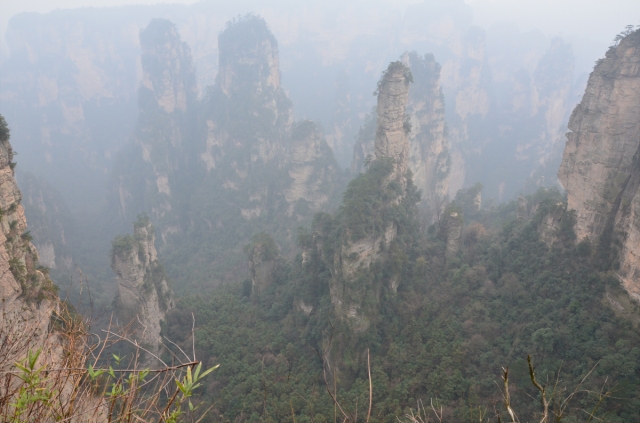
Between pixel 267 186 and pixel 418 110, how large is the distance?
18.6 m

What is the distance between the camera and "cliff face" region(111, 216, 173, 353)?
860 inches

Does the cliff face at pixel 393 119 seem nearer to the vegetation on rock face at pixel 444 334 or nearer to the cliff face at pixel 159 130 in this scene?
the vegetation on rock face at pixel 444 334

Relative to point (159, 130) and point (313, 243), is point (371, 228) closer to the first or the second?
point (313, 243)

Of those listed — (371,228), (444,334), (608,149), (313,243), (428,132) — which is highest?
(608,149)

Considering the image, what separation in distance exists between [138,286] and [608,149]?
22.1 metres

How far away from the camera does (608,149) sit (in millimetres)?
17844

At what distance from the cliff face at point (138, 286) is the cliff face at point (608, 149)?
800 inches

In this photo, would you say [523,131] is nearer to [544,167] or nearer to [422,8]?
[544,167]

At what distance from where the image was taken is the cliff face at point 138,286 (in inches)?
860

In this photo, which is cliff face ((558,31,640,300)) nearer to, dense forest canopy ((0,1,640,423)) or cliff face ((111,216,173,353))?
dense forest canopy ((0,1,640,423))

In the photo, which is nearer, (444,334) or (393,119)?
(444,334)

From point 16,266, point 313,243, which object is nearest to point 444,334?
point 313,243

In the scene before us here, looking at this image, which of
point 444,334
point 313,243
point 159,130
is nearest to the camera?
point 444,334

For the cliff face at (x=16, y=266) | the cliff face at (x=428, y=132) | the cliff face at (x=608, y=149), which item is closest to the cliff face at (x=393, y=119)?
the cliff face at (x=608, y=149)
